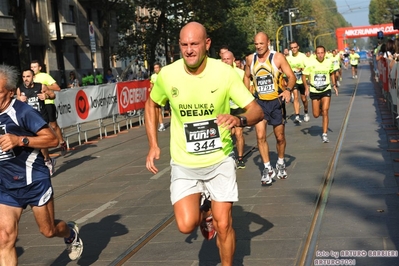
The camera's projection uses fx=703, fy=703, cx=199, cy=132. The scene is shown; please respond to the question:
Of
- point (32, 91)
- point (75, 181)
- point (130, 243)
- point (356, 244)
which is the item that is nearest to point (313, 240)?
point (356, 244)

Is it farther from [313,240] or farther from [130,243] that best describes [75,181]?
[313,240]

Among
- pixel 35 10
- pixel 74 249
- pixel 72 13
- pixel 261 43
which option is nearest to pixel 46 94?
pixel 261 43

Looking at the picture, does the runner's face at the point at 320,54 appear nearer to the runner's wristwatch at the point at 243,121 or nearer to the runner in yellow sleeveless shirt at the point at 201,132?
the runner in yellow sleeveless shirt at the point at 201,132

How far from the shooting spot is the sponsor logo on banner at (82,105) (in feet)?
58.5

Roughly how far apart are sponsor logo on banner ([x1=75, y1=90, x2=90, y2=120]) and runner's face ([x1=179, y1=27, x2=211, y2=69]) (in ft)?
42.5

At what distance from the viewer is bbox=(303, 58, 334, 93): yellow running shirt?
14086 mm

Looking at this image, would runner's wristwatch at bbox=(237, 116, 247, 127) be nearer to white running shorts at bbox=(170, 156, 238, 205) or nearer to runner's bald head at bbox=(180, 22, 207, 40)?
white running shorts at bbox=(170, 156, 238, 205)

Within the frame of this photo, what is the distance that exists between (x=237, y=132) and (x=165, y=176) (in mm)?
1371

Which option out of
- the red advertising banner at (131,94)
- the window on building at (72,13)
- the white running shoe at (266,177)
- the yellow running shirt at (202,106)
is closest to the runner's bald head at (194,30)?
the yellow running shirt at (202,106)

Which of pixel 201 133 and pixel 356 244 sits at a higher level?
pixel 201 133

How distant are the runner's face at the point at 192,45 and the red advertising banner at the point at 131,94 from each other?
52.8 feet

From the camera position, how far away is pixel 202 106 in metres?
5.17

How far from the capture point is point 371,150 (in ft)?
40.4

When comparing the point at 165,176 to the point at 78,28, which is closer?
the point at 165,176
